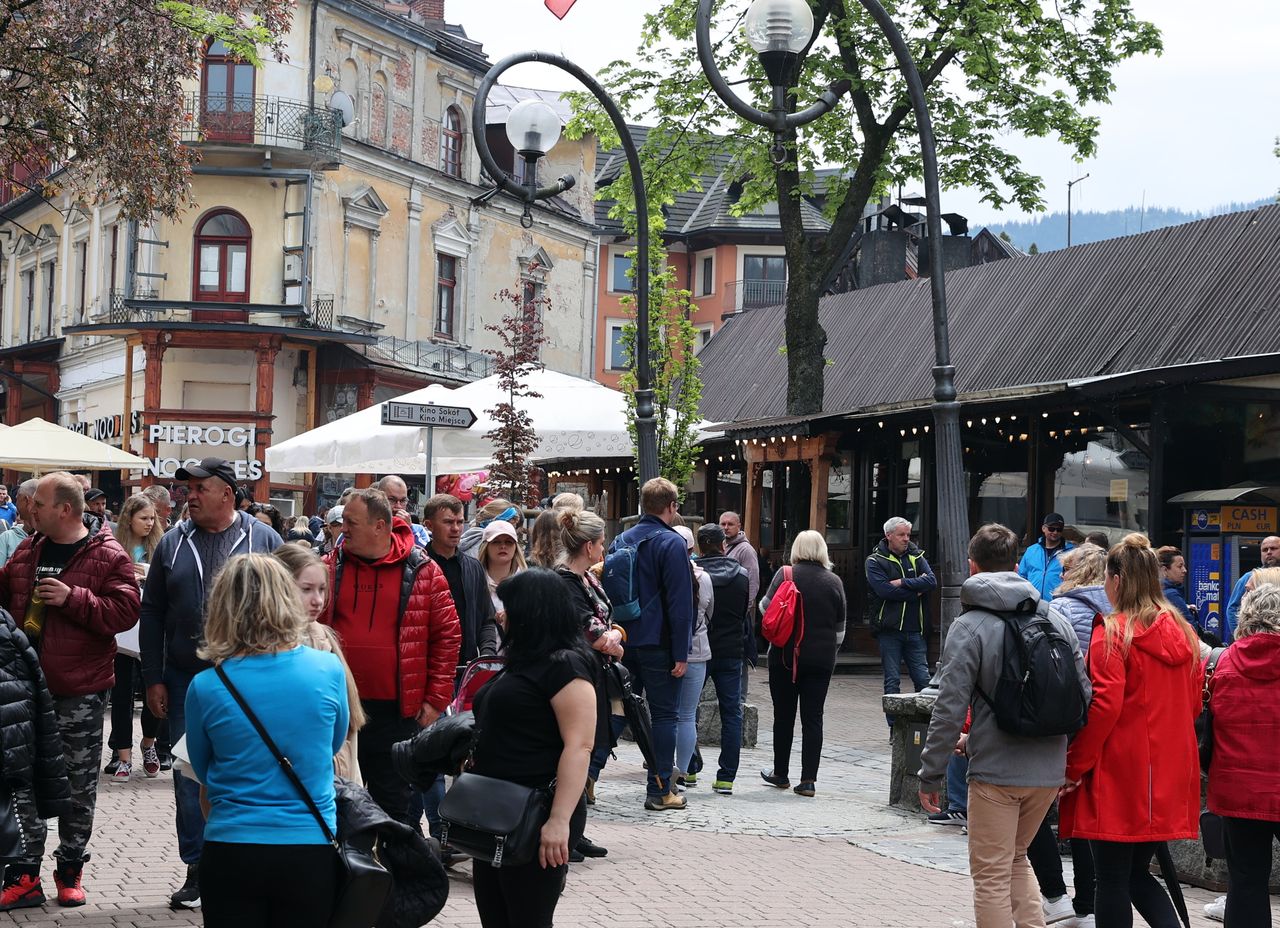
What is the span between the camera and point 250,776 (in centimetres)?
460

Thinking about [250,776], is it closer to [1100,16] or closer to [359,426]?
[359,426]

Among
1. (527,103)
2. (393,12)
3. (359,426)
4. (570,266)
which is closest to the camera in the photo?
→ (527,103)

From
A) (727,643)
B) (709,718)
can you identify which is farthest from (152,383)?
(727,643)

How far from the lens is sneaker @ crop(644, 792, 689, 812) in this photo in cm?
1052

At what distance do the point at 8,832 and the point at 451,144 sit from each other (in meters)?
39.3

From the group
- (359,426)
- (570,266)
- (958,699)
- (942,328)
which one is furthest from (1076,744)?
(570,266)

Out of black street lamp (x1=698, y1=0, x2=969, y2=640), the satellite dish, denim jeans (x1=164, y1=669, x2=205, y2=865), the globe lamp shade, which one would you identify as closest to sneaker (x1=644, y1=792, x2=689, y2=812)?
black street lamp (x1=698, y1=0, x2=969, y2=640)

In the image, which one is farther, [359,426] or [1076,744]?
[359,426]

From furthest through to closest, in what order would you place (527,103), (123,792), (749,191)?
(749,191), (527,103), (123,792)

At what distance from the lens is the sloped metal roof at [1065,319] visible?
21547 mm

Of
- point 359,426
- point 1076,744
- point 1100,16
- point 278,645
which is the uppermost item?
point 1100,16

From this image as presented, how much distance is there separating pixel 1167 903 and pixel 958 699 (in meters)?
1.19

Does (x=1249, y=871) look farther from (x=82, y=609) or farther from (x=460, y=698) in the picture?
(x=82, y=609)

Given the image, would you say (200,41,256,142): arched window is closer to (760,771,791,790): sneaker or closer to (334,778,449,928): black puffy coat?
(760,771,791,790): sneaker
